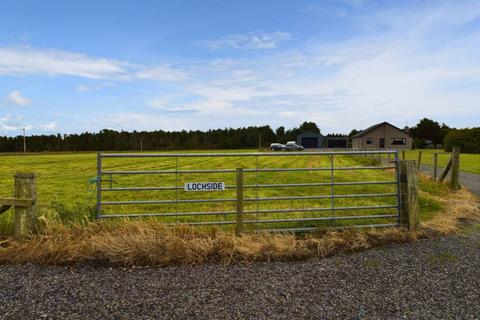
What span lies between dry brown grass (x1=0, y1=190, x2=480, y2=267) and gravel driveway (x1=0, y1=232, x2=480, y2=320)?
8.4 inches

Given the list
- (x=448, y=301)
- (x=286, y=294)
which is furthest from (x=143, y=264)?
(x=448, y=301)

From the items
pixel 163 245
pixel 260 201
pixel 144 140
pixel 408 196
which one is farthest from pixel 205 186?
pixel 144 140

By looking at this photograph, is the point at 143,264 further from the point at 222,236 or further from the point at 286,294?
the point at 286,294

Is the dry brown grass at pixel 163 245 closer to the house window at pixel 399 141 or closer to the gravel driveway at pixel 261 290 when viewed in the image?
the gravel driveway at pixel 261 290

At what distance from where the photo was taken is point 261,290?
4.25m

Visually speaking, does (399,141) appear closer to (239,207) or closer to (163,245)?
(239,207)

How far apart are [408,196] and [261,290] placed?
3742 millimetres

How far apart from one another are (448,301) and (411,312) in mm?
562

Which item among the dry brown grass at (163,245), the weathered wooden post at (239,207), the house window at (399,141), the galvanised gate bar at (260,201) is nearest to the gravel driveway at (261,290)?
the dry brown grass at (163,245)

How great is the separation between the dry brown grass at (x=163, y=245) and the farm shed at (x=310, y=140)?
284 ft

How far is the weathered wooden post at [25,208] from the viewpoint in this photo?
5.62 meters

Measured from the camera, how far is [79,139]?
96.0m

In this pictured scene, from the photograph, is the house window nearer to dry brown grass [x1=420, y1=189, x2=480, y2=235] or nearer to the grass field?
the grass field

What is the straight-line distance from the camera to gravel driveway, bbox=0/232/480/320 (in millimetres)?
3732
